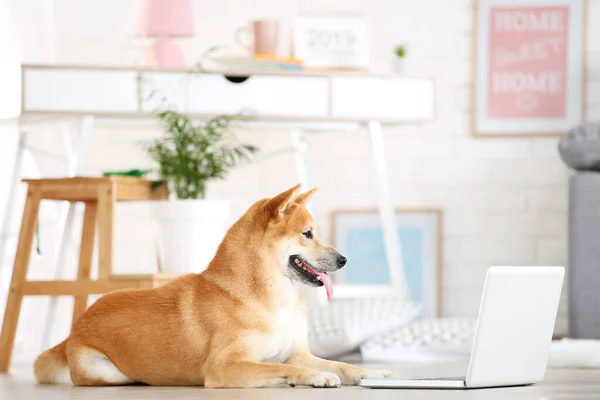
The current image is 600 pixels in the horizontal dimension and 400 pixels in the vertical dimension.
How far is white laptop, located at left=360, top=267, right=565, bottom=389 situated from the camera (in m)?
1.85

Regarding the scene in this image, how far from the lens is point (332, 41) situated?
3.99 meters

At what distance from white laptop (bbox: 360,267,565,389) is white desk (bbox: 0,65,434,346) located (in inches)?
60.0

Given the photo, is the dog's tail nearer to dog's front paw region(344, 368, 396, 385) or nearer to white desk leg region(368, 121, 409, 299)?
dog's front paw region(344, 368, 396, 385)

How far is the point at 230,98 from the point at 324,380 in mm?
1550

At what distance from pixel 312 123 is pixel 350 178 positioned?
78 cm

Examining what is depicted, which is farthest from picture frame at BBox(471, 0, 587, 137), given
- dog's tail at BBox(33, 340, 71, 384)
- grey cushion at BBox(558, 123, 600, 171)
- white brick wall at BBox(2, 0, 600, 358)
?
dog's tail at BBox(33, 340, 71, 384)

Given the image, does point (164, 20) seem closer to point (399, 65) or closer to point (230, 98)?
point (230, 98)

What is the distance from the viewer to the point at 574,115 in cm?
423

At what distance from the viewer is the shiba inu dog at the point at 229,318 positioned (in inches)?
80.9

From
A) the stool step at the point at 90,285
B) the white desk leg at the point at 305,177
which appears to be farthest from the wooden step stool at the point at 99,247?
the white desk leg at the point at 305,177

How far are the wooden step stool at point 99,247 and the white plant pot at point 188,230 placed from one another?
0.43 ft

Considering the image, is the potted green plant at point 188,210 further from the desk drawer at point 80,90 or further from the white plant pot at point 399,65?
the white plant pot at point 399,65

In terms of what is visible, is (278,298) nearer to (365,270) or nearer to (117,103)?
(117,103)

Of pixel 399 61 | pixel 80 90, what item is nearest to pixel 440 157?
pixel 399 61
